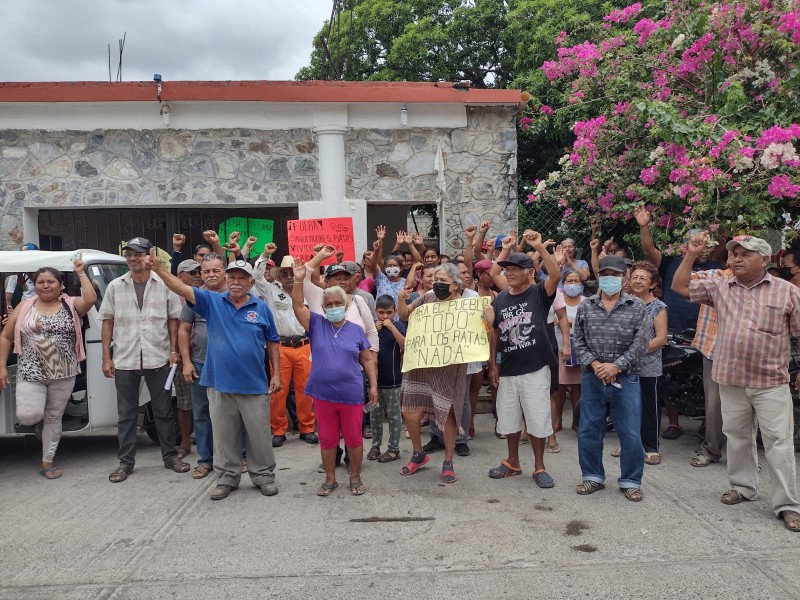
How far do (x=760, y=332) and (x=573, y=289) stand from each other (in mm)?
2280

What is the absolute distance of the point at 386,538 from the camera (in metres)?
4.47

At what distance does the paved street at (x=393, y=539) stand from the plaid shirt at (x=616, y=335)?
105 centimetres

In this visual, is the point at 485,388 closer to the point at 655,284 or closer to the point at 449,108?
the point at 655,284

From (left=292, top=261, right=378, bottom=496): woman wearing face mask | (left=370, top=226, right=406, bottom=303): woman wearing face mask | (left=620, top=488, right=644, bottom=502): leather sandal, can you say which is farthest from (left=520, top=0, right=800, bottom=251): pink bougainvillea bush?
(left=292, top=261, right=378, bottom=496): woman wearing face mask

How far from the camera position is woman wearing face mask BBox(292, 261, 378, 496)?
536 centimetres

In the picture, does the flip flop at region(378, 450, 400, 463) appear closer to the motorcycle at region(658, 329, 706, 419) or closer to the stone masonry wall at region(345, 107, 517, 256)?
the motorcycle at region(658, 329, 706, 419)

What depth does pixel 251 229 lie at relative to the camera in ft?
31.8

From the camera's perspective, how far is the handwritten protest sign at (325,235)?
24.8ft

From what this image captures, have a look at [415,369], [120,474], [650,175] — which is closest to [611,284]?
[415,369]

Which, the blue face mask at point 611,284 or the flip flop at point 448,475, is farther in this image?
the flip flop at point 448,475

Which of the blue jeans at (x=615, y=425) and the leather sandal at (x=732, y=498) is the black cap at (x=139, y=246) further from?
the leather sandal at (x=732, y=498)

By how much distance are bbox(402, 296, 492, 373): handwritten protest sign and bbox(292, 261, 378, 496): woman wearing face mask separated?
19.9 inches

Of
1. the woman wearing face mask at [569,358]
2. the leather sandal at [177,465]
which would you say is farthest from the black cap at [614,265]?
the leather sandal at [177,465]

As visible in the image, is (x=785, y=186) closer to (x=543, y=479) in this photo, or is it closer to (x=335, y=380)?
(x=543, y=479)
